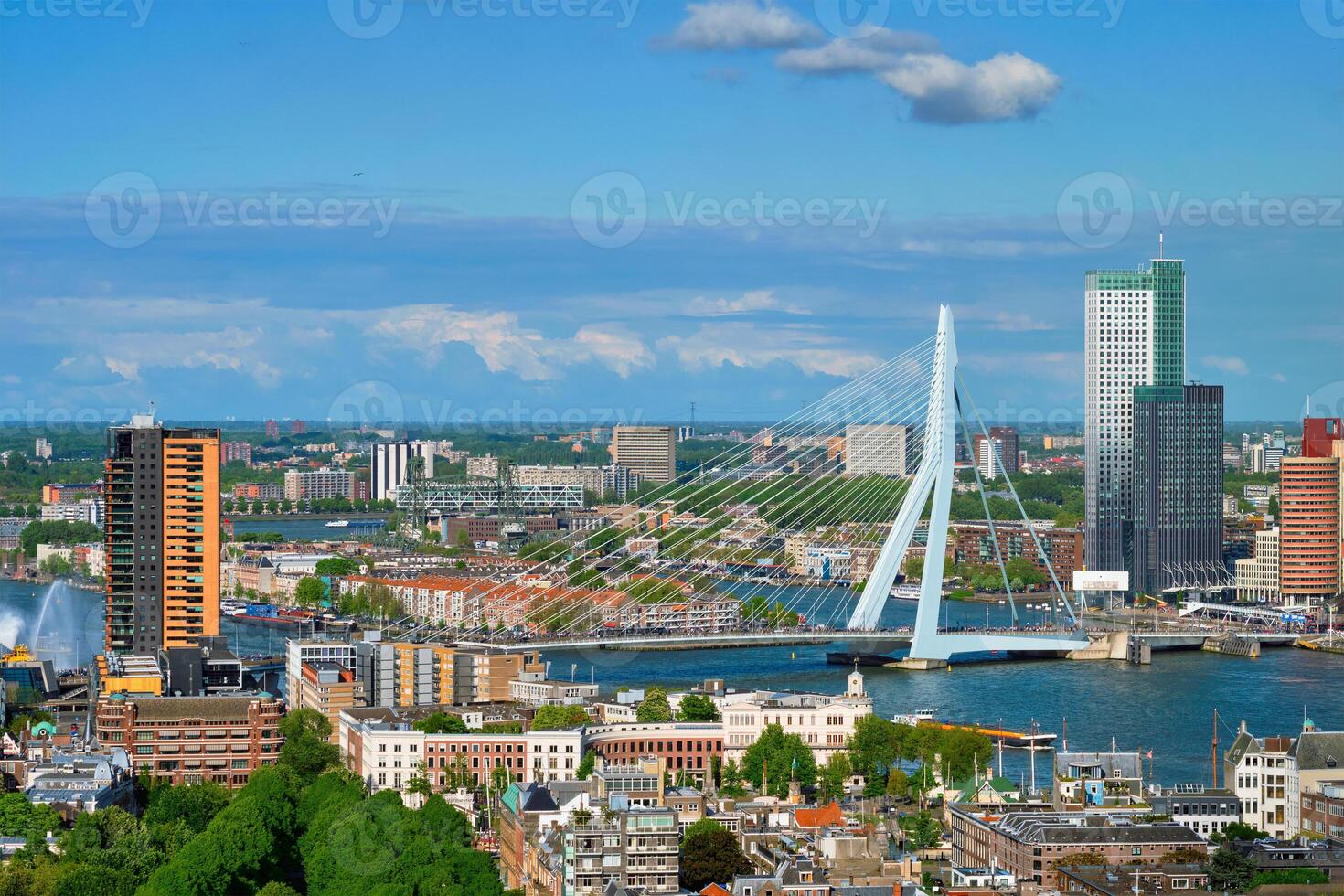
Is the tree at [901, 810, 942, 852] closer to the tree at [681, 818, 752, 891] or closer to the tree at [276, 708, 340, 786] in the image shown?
the tree at [681, 818, 752, 891]

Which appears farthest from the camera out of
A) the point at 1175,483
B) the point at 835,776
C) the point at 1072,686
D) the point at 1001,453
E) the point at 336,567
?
the point at 1001,453

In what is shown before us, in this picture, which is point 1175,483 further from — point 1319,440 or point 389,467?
point 389,467

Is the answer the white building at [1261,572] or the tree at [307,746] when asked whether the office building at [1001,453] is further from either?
the tree at [307,746]

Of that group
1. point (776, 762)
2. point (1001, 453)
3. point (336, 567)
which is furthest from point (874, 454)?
point (776, 762)

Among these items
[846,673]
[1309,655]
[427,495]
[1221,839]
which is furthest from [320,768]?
[427,495]

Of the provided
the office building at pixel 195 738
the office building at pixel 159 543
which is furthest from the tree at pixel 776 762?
the office building at pixel 159 543

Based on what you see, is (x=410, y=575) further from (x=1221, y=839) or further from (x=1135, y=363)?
(x=1221, y=839)
